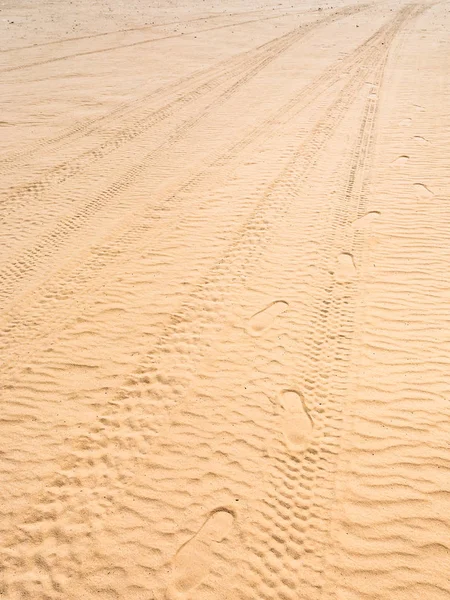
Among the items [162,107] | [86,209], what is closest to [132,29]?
[162,107]

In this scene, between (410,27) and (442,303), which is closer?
(442,303)

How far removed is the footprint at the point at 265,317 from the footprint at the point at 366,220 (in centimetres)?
169

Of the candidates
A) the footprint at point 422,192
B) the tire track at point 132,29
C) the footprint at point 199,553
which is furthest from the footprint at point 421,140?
the tire track at point 132,29

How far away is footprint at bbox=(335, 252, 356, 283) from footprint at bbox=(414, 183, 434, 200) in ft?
6.00

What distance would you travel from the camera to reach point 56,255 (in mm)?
5312

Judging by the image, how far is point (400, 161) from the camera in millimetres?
7094

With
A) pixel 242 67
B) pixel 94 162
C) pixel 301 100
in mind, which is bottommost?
pixel 94 162

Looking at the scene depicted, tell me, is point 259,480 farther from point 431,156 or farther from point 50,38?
point 50,38

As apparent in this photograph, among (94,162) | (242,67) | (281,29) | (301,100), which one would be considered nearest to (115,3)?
(281,29)

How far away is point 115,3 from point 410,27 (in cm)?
1261

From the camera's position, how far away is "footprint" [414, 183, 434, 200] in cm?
625

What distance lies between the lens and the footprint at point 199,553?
108 inches

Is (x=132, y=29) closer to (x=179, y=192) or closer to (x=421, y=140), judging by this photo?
(x=421, y=140)

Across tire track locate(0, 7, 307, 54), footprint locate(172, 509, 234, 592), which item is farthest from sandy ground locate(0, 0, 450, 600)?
tire track locate(0, 7, 307, 54)
